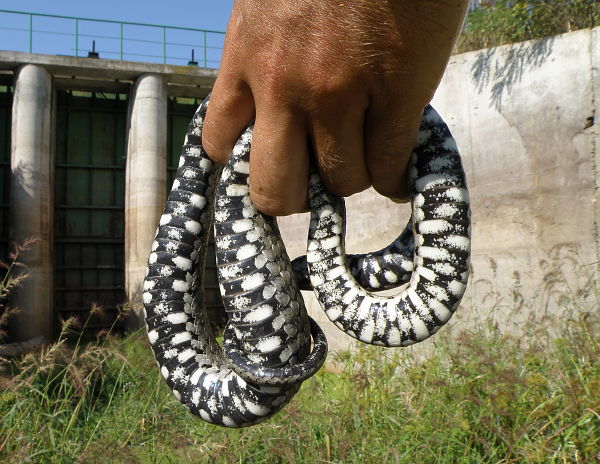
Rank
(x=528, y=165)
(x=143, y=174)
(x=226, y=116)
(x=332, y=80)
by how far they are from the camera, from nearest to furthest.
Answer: (x=332, y=80), (x=226, y=116), (x=528, y=165), (x=143, y=174)

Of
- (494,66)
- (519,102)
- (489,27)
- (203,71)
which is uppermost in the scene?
(203,71)

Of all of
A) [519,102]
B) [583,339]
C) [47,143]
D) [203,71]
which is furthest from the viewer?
[203,71]

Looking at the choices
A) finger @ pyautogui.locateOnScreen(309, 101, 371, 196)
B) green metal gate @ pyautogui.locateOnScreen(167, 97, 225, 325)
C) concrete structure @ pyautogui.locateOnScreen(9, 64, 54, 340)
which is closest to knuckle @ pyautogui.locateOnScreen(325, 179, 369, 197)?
finger @ pyautogui.locateOnScreen(309, 101, 371, 196)

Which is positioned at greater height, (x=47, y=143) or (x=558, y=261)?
(x=47, y=143)

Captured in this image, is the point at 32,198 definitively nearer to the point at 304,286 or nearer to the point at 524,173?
the point at 524,173

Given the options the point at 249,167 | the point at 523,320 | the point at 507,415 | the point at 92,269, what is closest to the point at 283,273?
the point at 249,167

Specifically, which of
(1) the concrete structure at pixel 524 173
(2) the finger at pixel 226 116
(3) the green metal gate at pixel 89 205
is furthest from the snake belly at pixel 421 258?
(3) the green metal gate at pixel 89 205

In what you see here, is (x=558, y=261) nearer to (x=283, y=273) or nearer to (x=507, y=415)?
(x=507, y=415)

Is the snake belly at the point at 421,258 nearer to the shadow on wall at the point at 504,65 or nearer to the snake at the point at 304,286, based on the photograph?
the snake at the point at 304,286

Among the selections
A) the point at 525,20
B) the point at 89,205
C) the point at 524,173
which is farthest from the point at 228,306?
the point at 89,205
